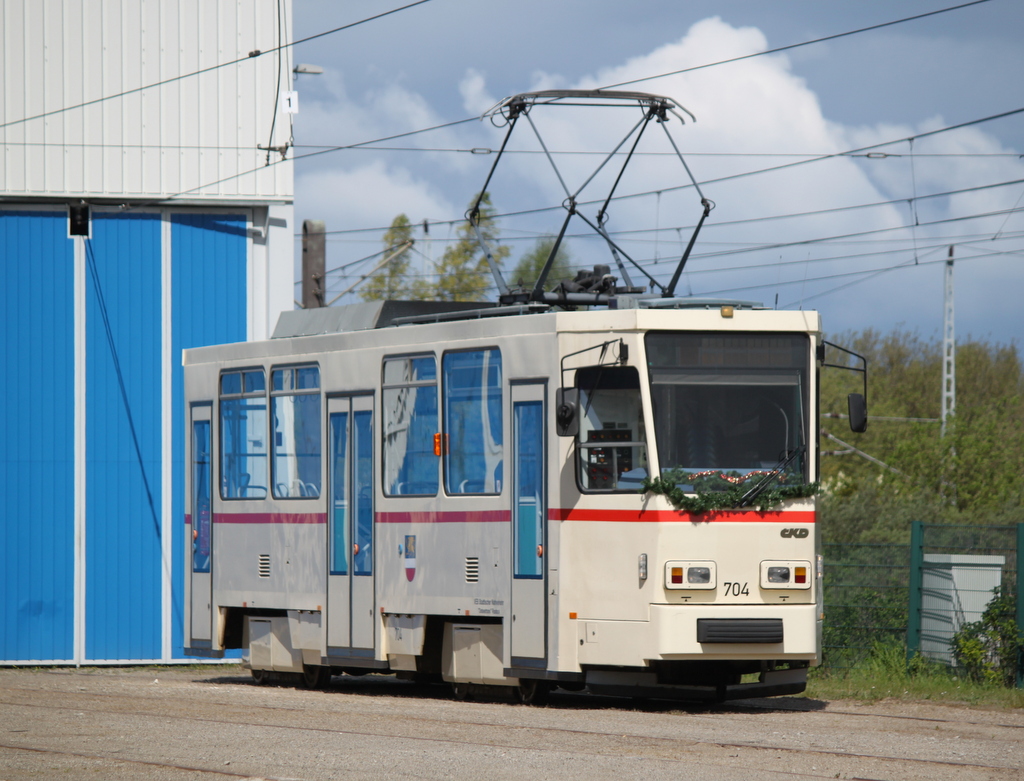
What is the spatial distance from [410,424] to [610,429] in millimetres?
2321

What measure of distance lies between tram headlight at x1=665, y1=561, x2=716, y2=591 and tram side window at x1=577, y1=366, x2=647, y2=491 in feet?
2.44

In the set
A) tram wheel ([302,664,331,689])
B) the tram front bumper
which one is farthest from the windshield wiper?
tram wheel ([302,664,331,689])

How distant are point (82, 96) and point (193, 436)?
6.06 meters

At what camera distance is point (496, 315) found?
14.0 meters

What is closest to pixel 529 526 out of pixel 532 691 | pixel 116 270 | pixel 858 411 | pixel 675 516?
pixel 675 516

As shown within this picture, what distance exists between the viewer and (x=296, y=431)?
15.8 m

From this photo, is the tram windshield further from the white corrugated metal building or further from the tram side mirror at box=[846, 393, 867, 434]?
the white corrugated metal building

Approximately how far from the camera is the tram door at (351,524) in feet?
48.3

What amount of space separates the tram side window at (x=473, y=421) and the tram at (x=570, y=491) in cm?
2

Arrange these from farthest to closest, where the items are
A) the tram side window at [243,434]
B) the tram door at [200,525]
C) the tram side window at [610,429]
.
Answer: the tram door at [200,525] → the tram side window at [243,434] → the tram side window at [610,429]

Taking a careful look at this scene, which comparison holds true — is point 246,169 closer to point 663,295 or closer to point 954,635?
point 663,295

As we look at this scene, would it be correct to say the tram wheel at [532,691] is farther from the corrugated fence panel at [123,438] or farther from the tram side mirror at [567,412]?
the corrugated fence panel at [123,438]

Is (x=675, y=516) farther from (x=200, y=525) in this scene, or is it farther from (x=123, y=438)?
(x=123, y=438)

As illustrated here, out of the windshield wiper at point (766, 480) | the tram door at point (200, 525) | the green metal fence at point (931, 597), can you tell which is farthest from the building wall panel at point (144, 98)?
the windshield wiper at point (766, 480)
